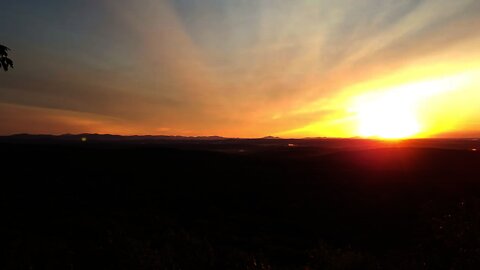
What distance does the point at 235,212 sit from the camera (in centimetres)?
3027

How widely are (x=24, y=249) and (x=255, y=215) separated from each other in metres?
16.8

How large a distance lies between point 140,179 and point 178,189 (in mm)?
5768

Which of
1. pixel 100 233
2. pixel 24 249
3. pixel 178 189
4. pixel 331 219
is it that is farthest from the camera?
pixel 178 189

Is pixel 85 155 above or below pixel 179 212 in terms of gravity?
above

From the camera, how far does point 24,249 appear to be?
15188 mm

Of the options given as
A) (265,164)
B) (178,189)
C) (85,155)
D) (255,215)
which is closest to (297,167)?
(265,164)

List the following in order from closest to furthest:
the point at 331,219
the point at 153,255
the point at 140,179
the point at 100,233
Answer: the point at 153,255, the point at 100,233, the point at 331,219, the point at 140,179

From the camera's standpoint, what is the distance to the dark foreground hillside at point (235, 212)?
14.0 meters

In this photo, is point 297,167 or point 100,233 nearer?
point 100,233

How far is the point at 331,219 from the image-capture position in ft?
92.1

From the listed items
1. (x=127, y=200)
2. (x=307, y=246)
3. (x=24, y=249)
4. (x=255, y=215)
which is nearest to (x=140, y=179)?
(x=127, y=200)

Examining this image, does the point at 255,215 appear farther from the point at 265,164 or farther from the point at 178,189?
the point at 265,164

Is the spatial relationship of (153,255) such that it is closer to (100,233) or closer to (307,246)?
(100,233)

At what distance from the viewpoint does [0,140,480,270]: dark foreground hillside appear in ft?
45.8
